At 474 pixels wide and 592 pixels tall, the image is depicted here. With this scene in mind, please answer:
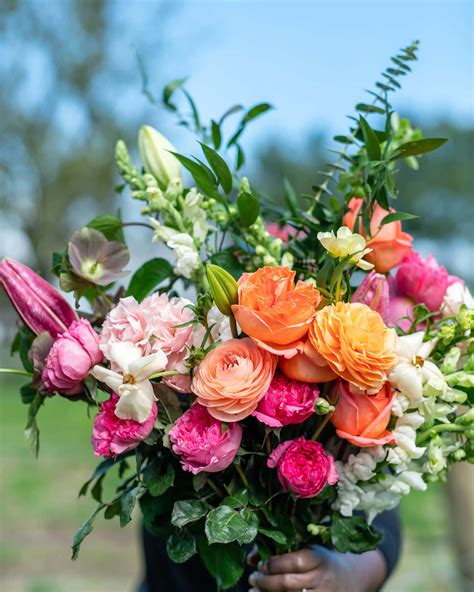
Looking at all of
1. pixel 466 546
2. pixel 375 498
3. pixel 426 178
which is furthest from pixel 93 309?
pixel 426 178

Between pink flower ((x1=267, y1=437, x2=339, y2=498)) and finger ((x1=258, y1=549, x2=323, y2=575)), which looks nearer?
pink flower ((x1=267, y1=437, x2=339, y2=498))

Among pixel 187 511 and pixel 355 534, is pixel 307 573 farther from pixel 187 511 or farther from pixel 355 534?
pixel 187 511

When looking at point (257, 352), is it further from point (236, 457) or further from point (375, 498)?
point (375, 498)

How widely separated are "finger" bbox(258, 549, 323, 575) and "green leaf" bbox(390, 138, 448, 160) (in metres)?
0.44

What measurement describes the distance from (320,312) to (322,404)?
85 mm

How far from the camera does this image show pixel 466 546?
58.0 inches

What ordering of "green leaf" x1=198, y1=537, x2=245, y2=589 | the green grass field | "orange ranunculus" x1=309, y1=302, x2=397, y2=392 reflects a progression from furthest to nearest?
1. the green grass field
2. "green leaf" x1=198, y1=537, x2=245, y2=589
3. "orange ranunculus" x1=309, y1=302, x2=397, y2=392

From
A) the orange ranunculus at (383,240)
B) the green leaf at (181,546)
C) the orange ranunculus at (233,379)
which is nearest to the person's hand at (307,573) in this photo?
the green leaf at (181,546)

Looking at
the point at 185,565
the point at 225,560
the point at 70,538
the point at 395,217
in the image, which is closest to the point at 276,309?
the point at 395,217

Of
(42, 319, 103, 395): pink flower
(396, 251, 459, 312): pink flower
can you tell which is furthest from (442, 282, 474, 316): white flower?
(42, 319, 103, 395): pink flower

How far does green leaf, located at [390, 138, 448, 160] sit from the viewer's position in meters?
0.81

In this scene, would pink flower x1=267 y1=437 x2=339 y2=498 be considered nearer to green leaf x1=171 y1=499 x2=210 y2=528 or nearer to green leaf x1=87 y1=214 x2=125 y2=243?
green leaf x1=171 y1=499 x2=210 y2=528

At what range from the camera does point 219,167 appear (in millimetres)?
806

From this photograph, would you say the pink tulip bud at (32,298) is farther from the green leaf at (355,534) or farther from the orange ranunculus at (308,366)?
the green leaf at (355,534)
